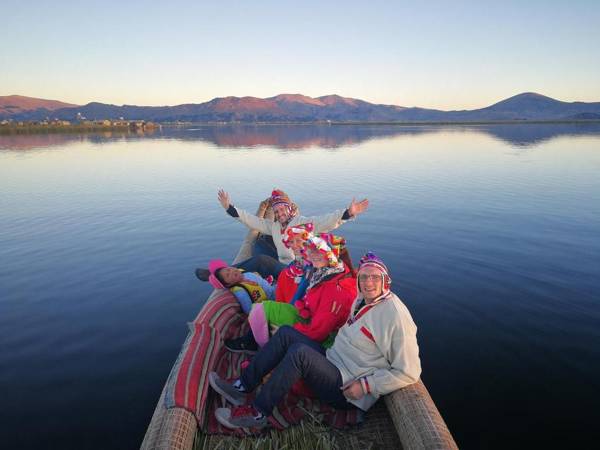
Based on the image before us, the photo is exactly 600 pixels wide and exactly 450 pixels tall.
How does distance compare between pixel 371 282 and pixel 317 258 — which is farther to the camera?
pixel 317 258

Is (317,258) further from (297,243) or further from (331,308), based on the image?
(331,308)

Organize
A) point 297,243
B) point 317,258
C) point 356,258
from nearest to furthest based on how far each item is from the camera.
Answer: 1. point 317,258
2. point 297,243
3. point 356,258

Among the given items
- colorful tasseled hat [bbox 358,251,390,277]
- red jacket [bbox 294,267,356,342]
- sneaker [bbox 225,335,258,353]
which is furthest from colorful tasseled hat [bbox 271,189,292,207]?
colorful tasseled hat [bbox 358,251,390,277]

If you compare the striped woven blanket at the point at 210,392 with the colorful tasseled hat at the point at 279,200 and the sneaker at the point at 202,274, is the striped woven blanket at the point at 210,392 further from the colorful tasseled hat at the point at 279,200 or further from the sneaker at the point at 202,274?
the colorful tasseled hat at the point at 279,200

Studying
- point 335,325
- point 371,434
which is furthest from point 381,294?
point 371,434

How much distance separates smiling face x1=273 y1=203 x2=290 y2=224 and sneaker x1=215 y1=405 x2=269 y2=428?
417cm

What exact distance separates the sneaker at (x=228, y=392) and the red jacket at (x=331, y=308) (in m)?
0.98

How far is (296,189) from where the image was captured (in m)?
21.5

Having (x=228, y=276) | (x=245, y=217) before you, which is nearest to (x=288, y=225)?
(x=245, y=217)

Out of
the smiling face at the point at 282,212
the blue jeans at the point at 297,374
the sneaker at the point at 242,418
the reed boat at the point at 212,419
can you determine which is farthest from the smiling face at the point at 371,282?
the smiling face at the point at 282,212

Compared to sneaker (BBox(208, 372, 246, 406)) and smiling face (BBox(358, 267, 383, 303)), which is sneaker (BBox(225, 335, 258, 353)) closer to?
sneaker (BBox(208, 372, 246, 406))

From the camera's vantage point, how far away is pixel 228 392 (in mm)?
4402

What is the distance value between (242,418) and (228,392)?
0.40 meters

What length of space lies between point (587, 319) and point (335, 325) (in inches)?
230
